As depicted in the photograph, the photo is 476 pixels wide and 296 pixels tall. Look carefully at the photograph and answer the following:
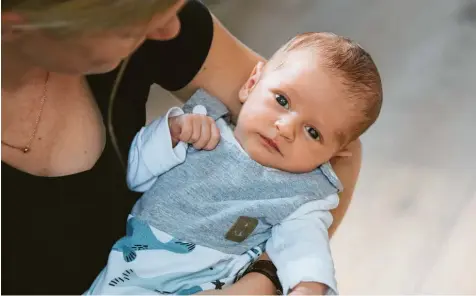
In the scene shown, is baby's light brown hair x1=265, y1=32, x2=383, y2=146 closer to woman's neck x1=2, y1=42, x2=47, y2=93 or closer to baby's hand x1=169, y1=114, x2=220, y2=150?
baby's hand x1=169, y1=114, x2=220, y2=150

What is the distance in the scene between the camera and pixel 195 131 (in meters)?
0.82

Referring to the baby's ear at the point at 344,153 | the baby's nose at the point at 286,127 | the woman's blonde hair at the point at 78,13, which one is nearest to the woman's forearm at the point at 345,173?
the baby's ear at the point at 344,153

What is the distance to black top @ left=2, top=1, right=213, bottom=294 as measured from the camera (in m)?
0.70

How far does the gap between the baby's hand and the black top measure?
5 cm

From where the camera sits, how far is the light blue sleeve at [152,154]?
81 cm

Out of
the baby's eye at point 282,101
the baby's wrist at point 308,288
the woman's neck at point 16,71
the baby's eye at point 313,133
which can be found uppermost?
the woman's neck at point 16,71

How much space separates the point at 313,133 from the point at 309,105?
38 mm

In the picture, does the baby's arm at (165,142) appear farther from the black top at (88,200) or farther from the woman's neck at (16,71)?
the woman's neck at (16,71)

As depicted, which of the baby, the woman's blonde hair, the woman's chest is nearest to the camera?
the woman's blonde hair

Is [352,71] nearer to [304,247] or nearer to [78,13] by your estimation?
[304,247]

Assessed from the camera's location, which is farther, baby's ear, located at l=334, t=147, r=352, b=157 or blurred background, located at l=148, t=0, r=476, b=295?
blurred background, located at l=148, t=0, r=476, b=295

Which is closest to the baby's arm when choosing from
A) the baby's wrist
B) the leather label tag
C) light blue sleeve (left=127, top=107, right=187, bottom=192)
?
light blue sleeve (left=127, top=107, right=187, bottom=192)

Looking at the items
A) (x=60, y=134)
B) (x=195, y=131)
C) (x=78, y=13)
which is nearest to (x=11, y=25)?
(x=78, y=13)

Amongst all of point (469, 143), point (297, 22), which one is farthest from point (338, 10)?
A: point (469, 143)
